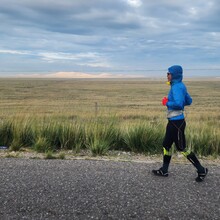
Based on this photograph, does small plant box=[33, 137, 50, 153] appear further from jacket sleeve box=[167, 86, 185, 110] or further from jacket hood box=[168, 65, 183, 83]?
jacket hood box=[168, 65, 183, 83]

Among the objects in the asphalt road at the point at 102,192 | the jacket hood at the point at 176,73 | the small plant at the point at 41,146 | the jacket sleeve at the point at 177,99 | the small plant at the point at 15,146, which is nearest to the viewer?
the asphalt road at the point at 102,192

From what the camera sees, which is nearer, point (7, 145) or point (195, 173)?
point (195, 173)

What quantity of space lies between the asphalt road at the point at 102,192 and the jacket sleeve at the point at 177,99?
42.7 inches

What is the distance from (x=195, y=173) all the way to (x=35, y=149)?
3.51 m

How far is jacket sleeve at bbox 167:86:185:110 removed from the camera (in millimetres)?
5004

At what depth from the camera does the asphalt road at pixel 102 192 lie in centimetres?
381

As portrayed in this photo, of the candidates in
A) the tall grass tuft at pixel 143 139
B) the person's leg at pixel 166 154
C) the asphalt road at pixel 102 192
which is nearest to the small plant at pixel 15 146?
the asphalt road at pixel 102 192

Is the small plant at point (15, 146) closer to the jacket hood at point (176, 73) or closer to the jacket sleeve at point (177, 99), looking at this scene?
the jacket sleeve at point (177, 99)

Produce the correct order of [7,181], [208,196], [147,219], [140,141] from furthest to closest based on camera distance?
[140,141] < [7,181] < [208,196] < [147,219]

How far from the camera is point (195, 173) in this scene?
5.35 meters

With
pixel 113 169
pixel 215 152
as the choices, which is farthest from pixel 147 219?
pixel 215 152

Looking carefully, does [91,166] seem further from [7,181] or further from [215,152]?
[215,152]

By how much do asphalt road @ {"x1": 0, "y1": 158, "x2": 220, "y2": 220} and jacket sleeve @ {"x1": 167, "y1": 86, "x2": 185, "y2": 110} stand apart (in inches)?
42.7

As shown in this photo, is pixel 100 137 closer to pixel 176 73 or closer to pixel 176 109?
pixel 176 109
